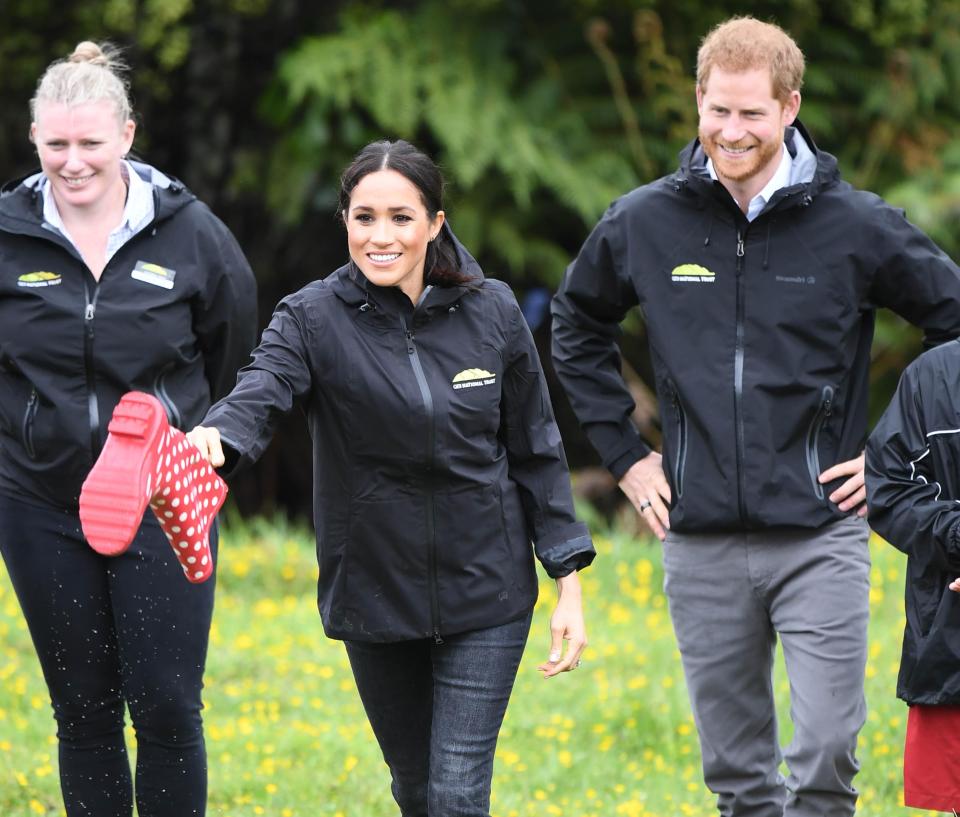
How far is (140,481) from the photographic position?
9.87 feet

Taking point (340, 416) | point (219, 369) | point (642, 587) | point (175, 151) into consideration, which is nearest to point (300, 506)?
point (175, 151)

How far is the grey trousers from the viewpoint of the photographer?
4.15 metres

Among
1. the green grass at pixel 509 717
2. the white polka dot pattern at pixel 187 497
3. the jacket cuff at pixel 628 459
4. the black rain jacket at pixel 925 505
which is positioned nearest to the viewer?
the white polka dot pattern at pixel 187 497

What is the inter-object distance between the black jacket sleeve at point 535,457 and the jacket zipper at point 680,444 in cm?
44

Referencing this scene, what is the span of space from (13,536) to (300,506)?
8525 mm

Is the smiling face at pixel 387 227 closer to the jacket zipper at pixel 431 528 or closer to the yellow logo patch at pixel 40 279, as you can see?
the jacket zipper at pixel 431 528

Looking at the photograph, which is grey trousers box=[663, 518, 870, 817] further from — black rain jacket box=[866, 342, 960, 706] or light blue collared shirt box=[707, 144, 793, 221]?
light blue collared shirt box=[707, 144, 793, 221]

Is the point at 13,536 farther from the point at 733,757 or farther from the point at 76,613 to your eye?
the point at 733,757

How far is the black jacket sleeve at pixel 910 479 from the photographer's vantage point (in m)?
3.74

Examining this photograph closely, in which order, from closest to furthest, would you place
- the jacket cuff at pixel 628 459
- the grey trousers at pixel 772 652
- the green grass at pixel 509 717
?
the grey trousers at pixel 772 652
the jacket cuff at pixel 628 459
the green grass at pixel 509 717

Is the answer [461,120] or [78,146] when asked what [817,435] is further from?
[461,120]

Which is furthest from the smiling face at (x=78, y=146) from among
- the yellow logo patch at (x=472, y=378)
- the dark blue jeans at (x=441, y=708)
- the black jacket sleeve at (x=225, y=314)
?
the dark blue jeans at (x=441, y=708)

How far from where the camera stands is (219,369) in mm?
4688

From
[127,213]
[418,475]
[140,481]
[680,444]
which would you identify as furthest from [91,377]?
[680,444]
